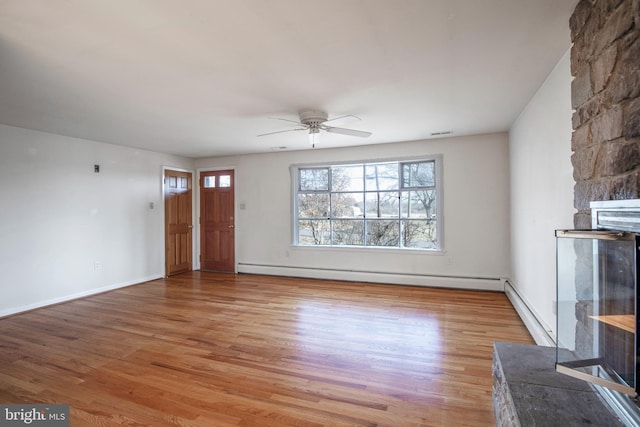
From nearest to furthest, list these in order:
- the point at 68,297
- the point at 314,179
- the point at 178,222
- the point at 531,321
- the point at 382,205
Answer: the point at 531,321
the point at 68,297
the point at 382,205
the point at 314,179
the point at 178,222

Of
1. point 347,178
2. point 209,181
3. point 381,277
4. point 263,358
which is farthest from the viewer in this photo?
point 209,181

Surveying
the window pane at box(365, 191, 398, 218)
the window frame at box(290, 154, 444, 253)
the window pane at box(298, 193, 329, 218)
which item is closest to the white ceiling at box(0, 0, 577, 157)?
the window frame at box(290, 154, 444, 253)

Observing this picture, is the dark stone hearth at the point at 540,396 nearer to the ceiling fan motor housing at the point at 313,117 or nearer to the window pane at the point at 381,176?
the ceiling fan motor housing at the point at 313,117

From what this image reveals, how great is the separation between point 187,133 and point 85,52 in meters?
2.36

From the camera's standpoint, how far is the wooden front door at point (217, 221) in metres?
6.51

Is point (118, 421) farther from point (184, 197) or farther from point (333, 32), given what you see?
point (184, 197)

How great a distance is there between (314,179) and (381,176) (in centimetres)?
130

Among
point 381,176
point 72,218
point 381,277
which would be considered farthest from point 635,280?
point 72,218

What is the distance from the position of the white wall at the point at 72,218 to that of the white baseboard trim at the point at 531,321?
5968mm

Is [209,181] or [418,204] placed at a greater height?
[209,181]

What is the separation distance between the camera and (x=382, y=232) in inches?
217

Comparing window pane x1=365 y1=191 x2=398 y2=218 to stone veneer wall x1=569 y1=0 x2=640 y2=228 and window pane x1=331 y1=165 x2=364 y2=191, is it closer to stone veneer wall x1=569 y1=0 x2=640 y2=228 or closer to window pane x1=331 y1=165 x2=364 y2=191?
window pane x1=331 y1=165 x2=364 y2=191

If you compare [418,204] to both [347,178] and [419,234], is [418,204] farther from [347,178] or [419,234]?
[347,178]

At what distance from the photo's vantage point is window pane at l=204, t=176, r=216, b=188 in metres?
6.66
